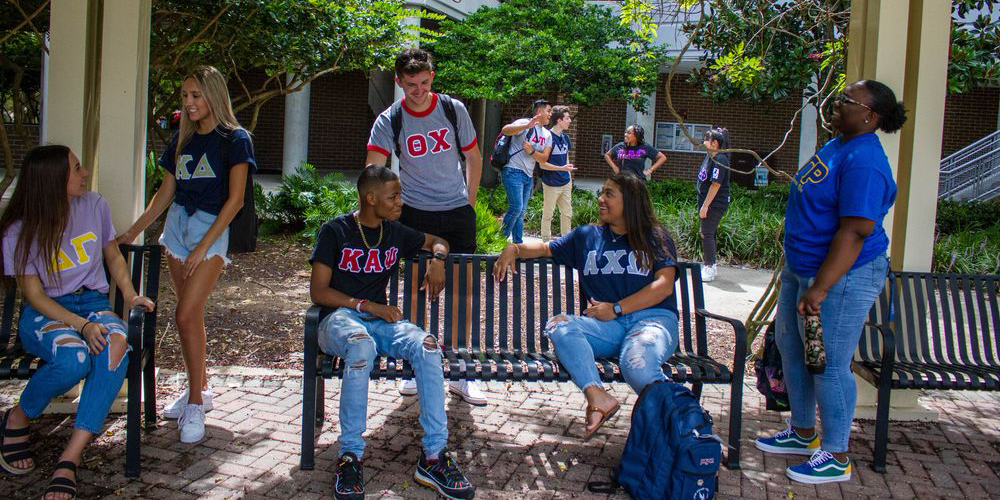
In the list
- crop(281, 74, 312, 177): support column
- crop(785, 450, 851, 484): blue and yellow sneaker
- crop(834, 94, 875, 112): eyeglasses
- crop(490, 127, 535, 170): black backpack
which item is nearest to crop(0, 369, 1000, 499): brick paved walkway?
crop(785, 450, 851, 484): blue and yellow sneaker

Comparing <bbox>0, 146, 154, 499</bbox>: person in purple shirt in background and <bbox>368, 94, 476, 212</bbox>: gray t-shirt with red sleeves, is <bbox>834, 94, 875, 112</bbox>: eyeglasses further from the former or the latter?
<bbox>0, 146, 154, 499</bbox>: person in purple shirt in background

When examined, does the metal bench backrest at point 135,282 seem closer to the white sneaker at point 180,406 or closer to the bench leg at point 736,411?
the white sneaker at point 180,406

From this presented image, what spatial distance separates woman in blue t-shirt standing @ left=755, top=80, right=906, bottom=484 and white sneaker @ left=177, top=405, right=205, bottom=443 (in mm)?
2791

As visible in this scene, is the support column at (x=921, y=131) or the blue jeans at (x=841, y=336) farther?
the support column at (x=921, y=131)

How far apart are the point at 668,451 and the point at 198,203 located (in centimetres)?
251

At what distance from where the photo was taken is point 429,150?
462cm

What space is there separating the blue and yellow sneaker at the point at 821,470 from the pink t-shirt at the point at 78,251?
333 centimetres

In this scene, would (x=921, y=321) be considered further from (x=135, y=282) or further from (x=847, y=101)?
(x=135, y=282)

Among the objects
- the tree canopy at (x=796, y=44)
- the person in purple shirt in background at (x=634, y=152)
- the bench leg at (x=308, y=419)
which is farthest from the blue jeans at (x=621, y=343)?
the person in purple shirt in background at (x=634, y=152)

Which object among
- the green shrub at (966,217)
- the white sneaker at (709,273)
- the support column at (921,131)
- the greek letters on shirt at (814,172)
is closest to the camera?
the greek letters on shirt at (814,172)

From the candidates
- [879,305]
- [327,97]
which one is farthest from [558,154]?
[327,97]

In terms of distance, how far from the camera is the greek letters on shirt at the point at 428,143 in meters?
4.62

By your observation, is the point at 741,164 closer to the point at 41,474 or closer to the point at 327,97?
the point at 327,97

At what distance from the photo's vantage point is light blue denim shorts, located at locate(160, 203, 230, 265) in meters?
4.25
